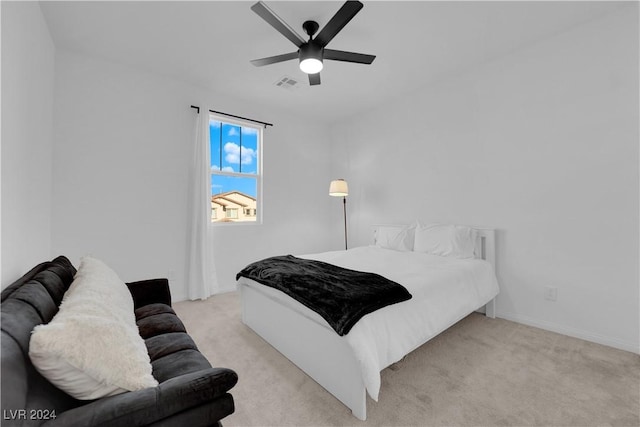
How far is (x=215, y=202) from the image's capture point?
12.7ft

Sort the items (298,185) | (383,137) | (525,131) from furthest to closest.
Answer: (298,185) → (383,137) → (525,131)

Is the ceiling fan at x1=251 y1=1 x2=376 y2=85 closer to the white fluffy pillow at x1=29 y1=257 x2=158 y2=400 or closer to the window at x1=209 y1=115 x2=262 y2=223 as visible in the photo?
the window at x1=209 y1=115 x2=262 y2=223

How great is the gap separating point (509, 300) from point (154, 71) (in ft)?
15.4

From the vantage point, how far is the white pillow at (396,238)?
11.5 ft

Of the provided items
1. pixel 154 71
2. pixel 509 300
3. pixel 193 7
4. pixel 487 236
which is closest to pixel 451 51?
pixel 487 236

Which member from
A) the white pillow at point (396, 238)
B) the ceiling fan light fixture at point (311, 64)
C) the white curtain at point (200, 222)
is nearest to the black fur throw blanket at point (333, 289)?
the white curtain at point (200, 222)

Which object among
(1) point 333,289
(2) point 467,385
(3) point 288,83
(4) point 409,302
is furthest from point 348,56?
(2) point 467,385

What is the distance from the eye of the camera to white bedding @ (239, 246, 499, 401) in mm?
1497

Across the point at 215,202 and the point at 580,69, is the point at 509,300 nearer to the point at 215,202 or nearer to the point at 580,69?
the point at 580,69

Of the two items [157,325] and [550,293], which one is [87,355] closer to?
[157,325]

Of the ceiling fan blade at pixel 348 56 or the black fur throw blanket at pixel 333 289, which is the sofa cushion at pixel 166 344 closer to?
the black fur throw blanket at pixel 333 289

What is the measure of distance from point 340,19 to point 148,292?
2.45 m

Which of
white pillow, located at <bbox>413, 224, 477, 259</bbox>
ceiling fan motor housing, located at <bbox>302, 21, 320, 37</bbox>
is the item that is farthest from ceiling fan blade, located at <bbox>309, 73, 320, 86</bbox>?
white pillow, located at <bbox>413, 224, 477, 259</bbox>

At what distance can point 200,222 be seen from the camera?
11.4 ft
